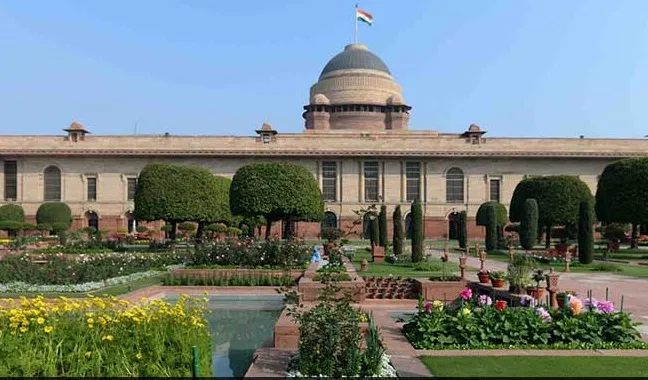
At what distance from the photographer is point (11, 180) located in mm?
40906

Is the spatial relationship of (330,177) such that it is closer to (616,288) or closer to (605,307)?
(616,288)

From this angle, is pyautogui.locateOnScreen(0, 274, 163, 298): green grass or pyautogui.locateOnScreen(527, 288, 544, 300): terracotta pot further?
pyautogui.locateOnScreen(0, 274, 163, 298): green grass

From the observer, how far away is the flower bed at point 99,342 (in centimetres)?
464

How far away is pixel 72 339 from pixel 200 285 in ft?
26.8

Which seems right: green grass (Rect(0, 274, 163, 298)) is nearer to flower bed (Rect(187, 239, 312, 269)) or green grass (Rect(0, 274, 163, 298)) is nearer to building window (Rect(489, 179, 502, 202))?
flower bed (Rect(187, 239, 312, 269))

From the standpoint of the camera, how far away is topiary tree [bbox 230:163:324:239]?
2445 cm

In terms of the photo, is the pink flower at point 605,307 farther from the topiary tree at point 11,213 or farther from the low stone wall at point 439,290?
the topiary tree at point 11,213

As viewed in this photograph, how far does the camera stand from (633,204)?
26.1 meters

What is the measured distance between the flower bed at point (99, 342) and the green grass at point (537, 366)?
2237mm

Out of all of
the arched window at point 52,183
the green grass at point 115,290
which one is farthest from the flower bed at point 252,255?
the arched window at point 52,183

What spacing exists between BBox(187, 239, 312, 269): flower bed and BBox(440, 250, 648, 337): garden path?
22.0 feet

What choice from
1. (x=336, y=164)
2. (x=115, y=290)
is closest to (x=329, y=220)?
(x=336, y=164)

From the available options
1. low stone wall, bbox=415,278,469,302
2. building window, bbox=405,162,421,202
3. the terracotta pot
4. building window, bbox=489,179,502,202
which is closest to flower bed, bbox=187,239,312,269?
low stone wall, bbox=415,278,469,302

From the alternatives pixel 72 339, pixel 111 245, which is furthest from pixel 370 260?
pixel 72 339
